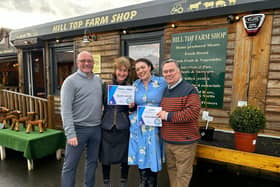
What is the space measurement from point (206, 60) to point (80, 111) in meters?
2.16

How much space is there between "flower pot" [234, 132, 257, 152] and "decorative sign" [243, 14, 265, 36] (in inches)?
60.8

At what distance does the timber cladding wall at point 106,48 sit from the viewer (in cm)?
410

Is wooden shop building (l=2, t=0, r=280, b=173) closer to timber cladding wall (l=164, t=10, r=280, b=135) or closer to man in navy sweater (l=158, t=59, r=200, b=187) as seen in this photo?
timber cladding wall (l=164, t=10, r=280, b=135)

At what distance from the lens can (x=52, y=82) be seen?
535 cm

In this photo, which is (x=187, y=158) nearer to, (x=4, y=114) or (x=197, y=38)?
(x=197, y=38)

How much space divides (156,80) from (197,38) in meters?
1.69

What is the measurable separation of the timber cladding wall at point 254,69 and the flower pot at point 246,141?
106cm

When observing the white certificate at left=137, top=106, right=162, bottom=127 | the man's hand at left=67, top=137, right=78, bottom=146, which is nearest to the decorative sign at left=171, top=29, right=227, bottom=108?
the white certificate at left=137, top=106, right=162, bottom=127

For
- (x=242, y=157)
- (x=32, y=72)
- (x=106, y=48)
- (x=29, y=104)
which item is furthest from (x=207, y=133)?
(x=32, y=72)

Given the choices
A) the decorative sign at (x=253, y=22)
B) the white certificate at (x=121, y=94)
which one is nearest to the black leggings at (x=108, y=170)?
the white certificate at (x=121, y=94)

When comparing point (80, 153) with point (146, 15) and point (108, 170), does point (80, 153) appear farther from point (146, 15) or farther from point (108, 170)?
point (146, 15)

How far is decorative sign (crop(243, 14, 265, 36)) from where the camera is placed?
2477mm

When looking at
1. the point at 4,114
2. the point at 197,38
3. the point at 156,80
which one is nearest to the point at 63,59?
the point at 4,114

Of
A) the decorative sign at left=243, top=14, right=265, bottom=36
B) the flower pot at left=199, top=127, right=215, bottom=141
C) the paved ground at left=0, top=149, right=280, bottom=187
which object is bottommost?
the paved ground at left=0, top=149, right=280, bottom=187
